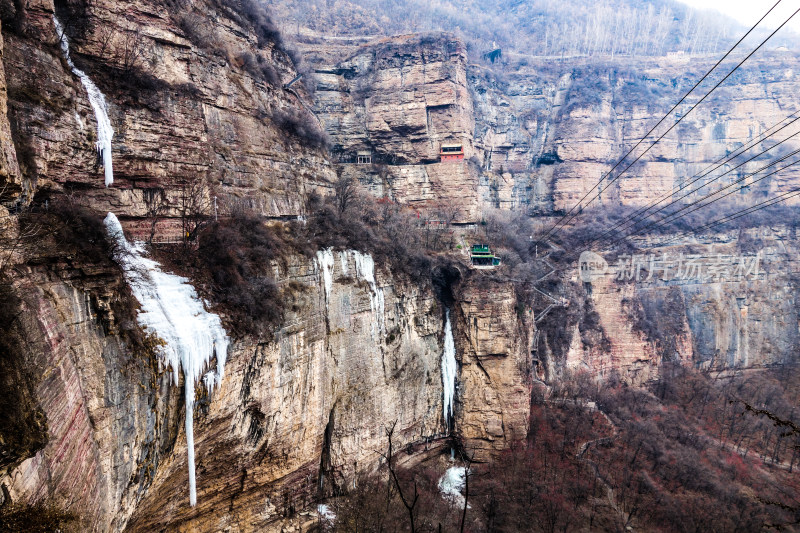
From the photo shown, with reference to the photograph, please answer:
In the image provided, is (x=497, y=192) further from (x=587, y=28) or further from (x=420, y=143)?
(x=587, y=28)

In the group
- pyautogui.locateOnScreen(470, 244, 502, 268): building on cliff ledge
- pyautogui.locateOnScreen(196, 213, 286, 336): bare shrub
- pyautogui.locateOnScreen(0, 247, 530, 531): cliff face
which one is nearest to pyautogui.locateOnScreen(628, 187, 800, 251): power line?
pyautogui.locateOnScreen(470, 244, 502, 268): building on cliff ledge

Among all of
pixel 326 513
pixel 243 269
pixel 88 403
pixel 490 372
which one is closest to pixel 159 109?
pixel 243 269

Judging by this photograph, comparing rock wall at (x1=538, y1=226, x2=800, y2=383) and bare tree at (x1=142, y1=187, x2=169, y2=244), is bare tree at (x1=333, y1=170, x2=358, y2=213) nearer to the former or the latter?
bare tree at (x1=142, y1=187, x2=169, y2=244)

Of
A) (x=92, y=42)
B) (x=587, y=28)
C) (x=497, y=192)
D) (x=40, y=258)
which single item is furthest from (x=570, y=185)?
(x=40, y=258)

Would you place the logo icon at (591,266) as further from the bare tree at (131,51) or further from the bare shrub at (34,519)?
the bare shrub at (34,519)

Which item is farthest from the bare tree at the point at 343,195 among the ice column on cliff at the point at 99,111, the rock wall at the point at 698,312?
the rock wall at the point at 698,312
